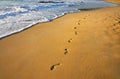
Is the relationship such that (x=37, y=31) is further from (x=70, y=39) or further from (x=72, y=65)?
(x=72, y=65)

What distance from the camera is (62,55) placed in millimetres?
3850

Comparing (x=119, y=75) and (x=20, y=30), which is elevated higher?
(x=119, y=75)

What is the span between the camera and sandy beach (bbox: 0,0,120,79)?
123 inches

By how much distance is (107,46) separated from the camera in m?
4.11

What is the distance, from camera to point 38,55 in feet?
13.0

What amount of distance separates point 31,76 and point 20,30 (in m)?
3.28

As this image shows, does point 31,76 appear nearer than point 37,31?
Yes

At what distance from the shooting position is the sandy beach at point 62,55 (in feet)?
10.3

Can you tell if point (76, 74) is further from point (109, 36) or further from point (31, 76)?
→ point (109, 36)

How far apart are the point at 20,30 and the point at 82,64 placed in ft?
11.2

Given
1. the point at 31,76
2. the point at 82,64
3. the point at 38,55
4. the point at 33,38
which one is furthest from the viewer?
the point at 33,38

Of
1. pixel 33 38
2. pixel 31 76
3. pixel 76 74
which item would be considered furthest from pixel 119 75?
pixel 33 38

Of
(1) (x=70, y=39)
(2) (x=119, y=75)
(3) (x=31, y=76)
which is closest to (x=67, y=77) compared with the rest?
(3) (x=31, y=76)

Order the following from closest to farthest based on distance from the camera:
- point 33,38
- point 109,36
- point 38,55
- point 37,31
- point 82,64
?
1. point 82,64
2. point 38,55
3. point 109,36
4. point 33,38
5. point 37,31
